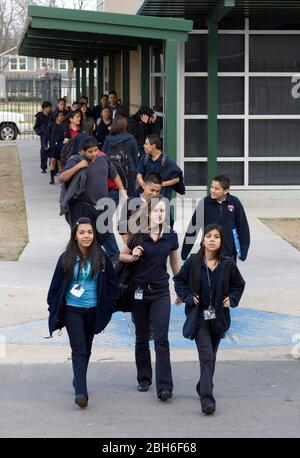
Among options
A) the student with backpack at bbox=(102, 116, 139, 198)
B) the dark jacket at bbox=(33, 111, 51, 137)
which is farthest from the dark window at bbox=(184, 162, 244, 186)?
the dark jacket at bbox=(33, 111, 51, 137)


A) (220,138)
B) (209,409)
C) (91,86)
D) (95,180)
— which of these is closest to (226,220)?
(95,180)

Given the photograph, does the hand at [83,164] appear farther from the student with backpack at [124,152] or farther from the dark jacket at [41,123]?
the dark jacket at [41,123]

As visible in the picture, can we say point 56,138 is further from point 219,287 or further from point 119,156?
point 219,287

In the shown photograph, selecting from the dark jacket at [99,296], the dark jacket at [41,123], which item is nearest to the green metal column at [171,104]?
the dark jacket at [99,296]

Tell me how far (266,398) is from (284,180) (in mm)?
11322

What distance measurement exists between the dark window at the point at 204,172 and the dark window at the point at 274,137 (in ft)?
1.25

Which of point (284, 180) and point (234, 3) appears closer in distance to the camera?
point (234, 3)

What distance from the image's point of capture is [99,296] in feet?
25.5

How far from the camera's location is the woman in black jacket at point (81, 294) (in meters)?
7.70

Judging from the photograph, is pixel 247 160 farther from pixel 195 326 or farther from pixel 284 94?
pixel 195 326

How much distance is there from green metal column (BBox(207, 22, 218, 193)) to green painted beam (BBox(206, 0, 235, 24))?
0.65 ft

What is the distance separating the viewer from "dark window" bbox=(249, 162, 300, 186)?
18844 mm

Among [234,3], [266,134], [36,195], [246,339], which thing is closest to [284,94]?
[266,134]

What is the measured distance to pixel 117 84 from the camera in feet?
94.9
